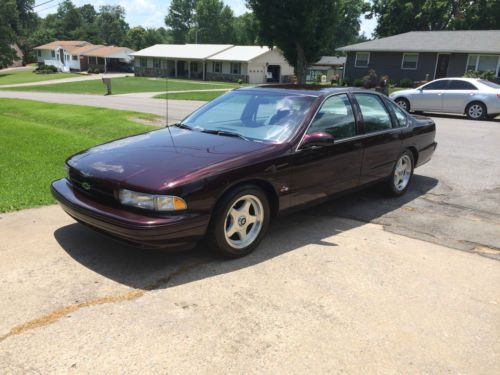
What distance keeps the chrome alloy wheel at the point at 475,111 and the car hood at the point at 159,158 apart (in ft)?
47.7

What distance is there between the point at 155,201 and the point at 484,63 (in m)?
34.2

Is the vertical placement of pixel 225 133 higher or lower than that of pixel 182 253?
higher

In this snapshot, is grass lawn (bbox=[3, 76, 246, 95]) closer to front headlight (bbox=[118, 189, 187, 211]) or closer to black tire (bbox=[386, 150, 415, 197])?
black tire (bbox=[386, 150, 415, 197])

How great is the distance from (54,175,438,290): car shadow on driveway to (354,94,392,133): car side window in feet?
3.48

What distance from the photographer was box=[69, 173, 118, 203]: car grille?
3850 mm

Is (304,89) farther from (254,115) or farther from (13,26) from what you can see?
(13,26)

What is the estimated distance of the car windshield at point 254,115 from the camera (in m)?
4.71

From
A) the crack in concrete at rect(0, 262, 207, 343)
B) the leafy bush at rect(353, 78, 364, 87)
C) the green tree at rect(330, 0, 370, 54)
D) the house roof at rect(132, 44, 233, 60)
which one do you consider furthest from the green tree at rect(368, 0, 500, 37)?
the crack in concrete at rect(0, 262, 207, 343)

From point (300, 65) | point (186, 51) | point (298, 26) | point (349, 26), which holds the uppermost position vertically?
point (349, 26)

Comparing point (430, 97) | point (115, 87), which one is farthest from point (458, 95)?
→ point (115, 87)

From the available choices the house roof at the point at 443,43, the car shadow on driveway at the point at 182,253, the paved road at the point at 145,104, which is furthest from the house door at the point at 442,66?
the car shadow on driveway at the point at 182,253

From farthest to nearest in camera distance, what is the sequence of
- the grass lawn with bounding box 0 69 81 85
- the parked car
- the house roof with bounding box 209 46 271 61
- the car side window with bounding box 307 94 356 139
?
the house roof with bounding box 209 46 271 61 < the grass lawn with bounding box 0 69 81 85 < the parked car < the car side window with bounding box 307 94 356 139

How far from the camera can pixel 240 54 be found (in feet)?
181

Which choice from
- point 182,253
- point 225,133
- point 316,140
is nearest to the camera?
point 182,253
